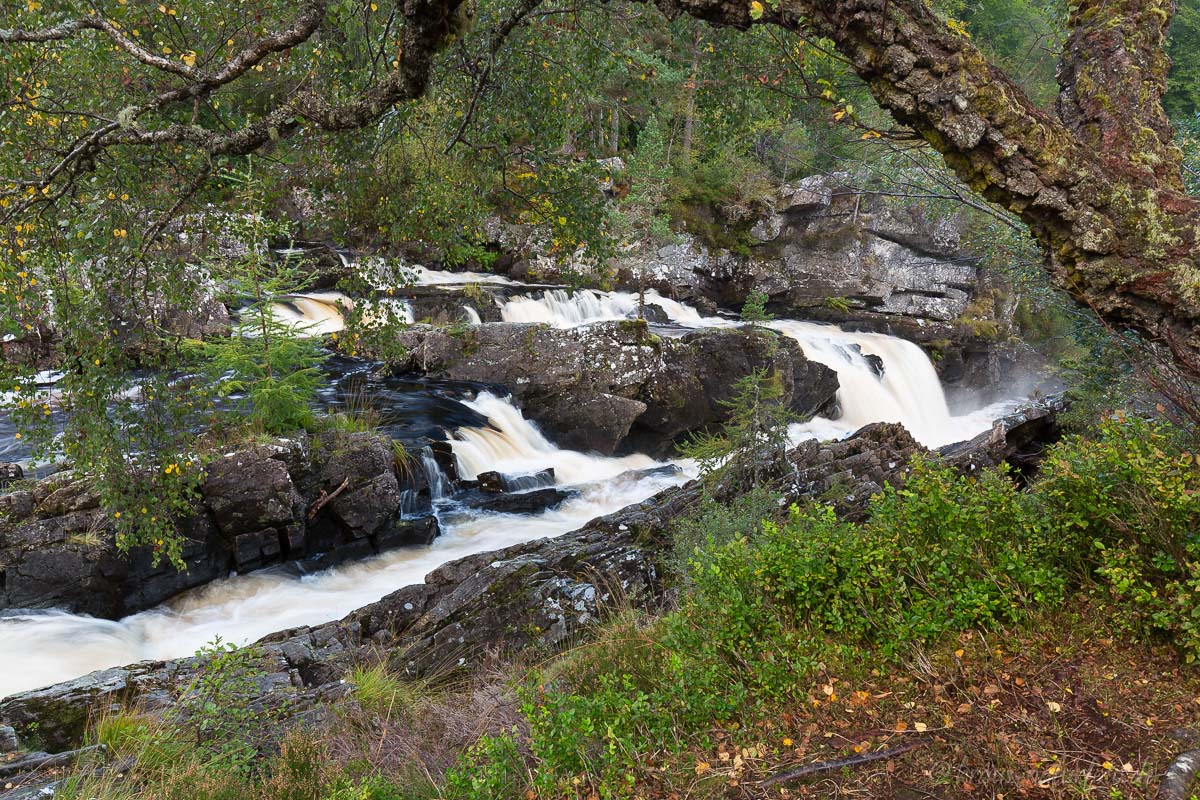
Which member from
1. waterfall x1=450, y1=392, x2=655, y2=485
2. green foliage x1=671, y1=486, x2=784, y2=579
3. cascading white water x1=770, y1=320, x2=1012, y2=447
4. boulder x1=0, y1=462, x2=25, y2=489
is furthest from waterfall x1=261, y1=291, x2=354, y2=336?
cascading white water x1=770, y1=320, x2=1012, y2=447

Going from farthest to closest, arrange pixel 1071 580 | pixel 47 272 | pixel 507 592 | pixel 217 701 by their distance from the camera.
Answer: pixel 507 592
pixel 217 701
pixel 47 272
pixel 1071 580

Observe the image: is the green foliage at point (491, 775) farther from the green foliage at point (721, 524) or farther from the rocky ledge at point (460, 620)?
the green foliage at point (721, 524)

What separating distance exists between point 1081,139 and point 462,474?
10365mm

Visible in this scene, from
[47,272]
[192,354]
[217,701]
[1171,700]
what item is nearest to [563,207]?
[47,272]

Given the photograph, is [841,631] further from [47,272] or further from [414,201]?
[47,272]

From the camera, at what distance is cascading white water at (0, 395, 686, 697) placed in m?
7.74

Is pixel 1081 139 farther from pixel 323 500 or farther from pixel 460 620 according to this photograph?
pixel 323 500

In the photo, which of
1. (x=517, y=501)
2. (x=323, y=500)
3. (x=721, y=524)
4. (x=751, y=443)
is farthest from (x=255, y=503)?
(x=751, y=443)

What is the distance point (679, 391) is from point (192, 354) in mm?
9029

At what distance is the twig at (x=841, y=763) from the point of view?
9.66 feet

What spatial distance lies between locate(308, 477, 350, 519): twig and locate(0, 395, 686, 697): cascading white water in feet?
2.87

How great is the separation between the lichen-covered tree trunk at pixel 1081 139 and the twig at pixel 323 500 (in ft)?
28.8

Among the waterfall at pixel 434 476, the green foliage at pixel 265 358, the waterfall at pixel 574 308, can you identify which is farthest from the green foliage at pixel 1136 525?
the waterfall at pixel 574 308

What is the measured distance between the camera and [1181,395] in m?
3.08
